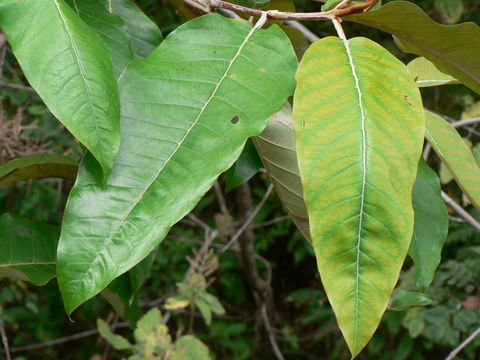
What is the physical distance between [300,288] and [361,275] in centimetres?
383

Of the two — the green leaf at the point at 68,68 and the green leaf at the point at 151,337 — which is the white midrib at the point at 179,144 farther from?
the green leaf at the point at 151,337

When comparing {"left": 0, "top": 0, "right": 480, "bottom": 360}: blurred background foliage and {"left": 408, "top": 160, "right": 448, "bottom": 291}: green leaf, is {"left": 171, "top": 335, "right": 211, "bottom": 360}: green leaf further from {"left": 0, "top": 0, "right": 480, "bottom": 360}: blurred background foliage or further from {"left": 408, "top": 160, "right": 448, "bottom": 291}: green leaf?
{"left": 408, "top": 160, "right": 448, "bottom": 291}: green leaf

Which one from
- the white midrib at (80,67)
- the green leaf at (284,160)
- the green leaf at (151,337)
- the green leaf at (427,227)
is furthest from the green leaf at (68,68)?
the green leaf at (151,337)

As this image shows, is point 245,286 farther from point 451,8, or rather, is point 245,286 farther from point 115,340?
point 451,8

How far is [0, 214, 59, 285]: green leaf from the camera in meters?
0.91

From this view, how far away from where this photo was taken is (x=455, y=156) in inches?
37.4

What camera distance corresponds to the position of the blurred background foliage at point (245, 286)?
111 inches

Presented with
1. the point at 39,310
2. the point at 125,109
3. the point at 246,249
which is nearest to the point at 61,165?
the point at 125,109

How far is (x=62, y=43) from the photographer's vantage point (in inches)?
27.0

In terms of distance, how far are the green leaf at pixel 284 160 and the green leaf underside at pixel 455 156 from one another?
0.73 ft

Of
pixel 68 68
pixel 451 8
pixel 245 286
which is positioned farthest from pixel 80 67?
pixel 245 286

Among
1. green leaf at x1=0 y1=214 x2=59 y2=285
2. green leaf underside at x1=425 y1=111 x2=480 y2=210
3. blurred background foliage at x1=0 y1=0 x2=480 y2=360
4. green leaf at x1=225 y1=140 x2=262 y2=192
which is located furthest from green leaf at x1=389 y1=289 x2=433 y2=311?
blurred background foliage at x1=0 y1=0 x2=480 y2=360

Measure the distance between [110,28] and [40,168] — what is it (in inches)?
9.4

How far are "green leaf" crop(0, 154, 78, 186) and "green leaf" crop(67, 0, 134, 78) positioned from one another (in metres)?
0.20
